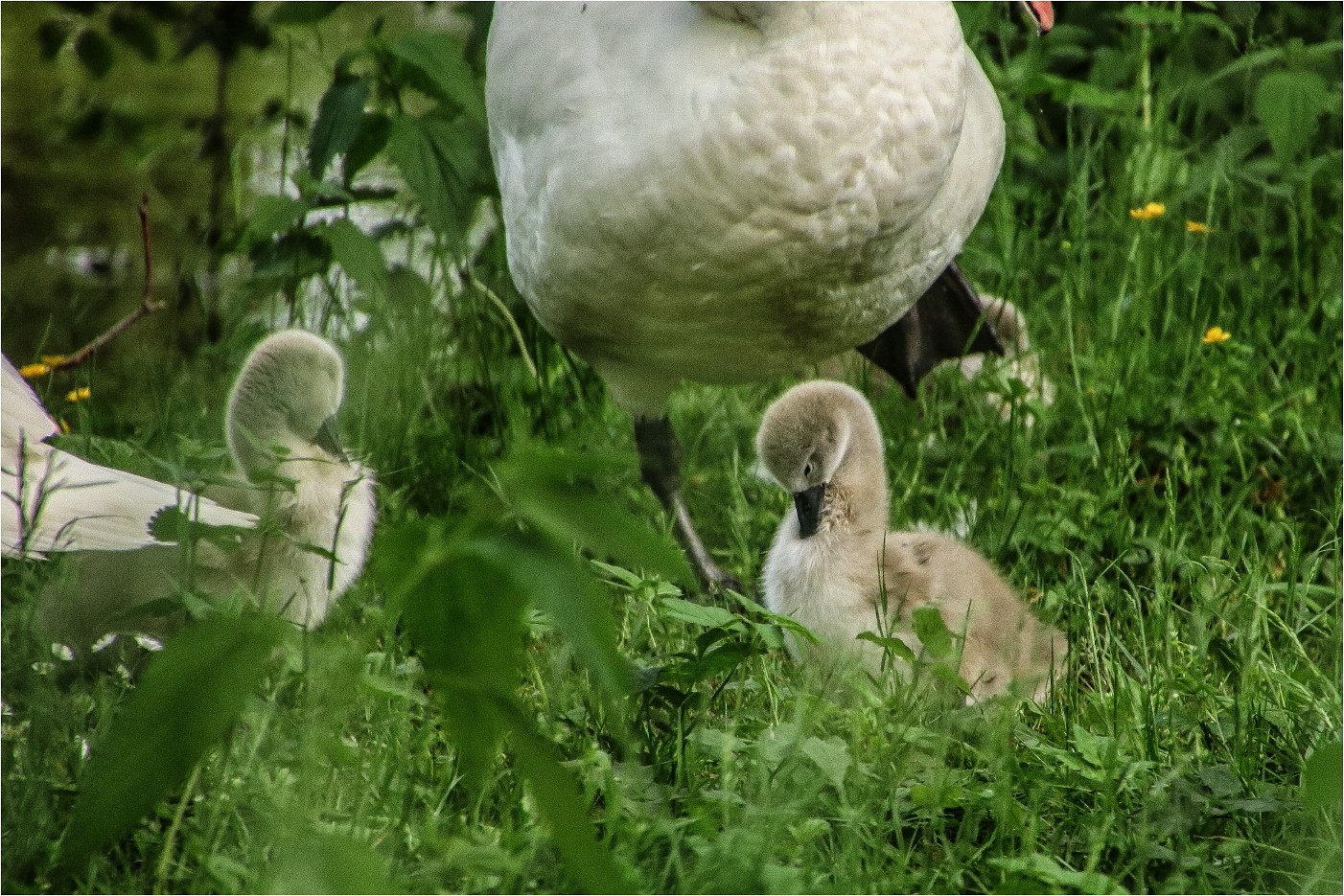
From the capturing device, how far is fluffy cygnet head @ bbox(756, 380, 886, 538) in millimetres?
2889

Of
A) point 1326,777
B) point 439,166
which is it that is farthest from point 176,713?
point 439,166

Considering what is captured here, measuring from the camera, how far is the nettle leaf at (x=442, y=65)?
134 inches

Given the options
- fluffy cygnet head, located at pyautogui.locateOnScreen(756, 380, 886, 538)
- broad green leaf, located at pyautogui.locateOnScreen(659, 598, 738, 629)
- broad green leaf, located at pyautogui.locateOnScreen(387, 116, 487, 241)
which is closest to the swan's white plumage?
fluffy cygnet head, located at pyautogui.locateOnScreen(756, 380, 886, 538)

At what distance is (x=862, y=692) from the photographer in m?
2.37

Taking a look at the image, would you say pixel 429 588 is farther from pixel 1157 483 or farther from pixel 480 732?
pixel 1157 483

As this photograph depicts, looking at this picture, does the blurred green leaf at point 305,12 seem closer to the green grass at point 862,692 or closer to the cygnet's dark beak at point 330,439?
the green grass at point 862,692

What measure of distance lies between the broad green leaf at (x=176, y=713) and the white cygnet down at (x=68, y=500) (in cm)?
84

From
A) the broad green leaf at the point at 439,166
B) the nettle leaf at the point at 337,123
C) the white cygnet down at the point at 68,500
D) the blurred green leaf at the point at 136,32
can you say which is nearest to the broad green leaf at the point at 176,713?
the white cygnet down at the point at 68,500

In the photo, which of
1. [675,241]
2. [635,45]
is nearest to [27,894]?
[675,241]

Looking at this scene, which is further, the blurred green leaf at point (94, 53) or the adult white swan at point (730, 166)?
the blurred green leaf at point (94, 53)

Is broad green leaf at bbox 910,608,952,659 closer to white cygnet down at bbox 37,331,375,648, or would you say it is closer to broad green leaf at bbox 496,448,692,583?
white cygnet down at bbox 37,331,375,648

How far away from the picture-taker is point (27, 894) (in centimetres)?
178

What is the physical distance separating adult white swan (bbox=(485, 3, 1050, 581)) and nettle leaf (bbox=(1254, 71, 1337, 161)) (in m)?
1.31

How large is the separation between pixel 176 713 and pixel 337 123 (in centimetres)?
243
